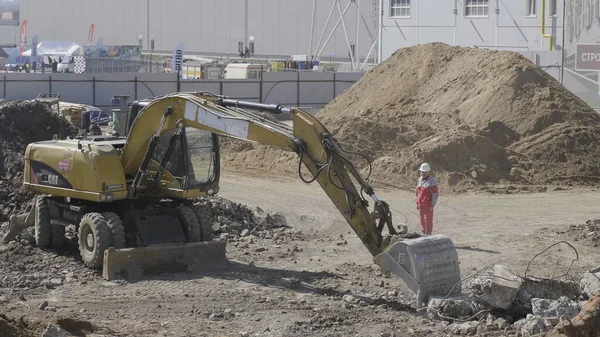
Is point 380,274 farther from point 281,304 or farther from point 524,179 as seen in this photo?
point 524,179

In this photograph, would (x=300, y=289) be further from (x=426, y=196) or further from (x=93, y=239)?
(x=426, y=196)

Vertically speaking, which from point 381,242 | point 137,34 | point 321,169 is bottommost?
point 381,242

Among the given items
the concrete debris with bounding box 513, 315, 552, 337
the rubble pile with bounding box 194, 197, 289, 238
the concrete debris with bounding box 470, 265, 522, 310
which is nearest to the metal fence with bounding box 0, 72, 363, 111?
the rubble pile with bounding box 194, 197, 289, 238

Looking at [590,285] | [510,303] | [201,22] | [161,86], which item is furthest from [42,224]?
[201,22]

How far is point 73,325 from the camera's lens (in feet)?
35.3

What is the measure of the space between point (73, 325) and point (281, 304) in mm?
2898

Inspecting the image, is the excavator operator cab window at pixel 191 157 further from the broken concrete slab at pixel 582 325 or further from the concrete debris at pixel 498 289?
the broken concrete slab at pixel 582 325

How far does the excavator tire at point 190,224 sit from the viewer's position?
1482 cm

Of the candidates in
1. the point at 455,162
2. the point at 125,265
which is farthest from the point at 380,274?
the point at 455,162

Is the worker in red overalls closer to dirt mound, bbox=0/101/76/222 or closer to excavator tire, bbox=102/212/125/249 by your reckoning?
excavator tire, bbox=102/212/125/249

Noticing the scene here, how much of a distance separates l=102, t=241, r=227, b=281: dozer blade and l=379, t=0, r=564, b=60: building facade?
120 feet

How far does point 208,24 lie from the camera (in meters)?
87.1

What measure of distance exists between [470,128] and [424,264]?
48.8 feet

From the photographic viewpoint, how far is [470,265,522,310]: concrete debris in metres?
11.2
